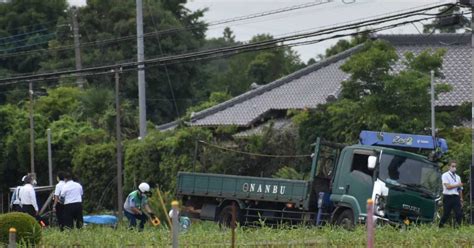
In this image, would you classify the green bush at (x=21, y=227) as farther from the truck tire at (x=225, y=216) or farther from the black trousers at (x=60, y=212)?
the truck tire at (x=225, y=216)

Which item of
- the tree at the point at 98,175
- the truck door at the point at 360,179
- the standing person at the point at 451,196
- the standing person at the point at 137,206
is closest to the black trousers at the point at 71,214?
the standing person at the point at 137,206

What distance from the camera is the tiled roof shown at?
41.9 m

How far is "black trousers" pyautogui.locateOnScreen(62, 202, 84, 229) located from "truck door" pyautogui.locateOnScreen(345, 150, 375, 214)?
19.7 ft

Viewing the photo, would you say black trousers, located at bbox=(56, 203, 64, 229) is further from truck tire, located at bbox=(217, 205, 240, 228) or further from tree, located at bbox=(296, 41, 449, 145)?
tree, located at bbox=(296, 41, 449, 145)

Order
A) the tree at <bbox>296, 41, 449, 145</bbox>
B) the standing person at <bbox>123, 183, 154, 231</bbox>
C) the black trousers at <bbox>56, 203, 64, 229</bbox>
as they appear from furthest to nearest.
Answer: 1. the tree at <bbox>296, 41, 449, 145</bbox>
2. the standing person at <bbox>123, 183, 154, 231</bbox>
3. the black trousers at <bbox>56, 203, 64, 229</bbox>

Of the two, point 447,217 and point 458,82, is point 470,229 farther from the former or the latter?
point 458,82

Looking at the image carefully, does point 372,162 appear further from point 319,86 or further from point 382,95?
point 319,86

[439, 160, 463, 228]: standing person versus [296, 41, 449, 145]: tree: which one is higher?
[296, 41, 449, 145]: tree

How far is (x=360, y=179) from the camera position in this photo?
81.3 feet

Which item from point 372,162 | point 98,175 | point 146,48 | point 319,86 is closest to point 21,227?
point 372,162

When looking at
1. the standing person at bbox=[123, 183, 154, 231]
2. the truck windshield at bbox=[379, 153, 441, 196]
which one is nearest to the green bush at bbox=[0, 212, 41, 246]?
the standing person at bbox=[123, 183, 154, 231]

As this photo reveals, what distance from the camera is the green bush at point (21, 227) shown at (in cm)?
1930

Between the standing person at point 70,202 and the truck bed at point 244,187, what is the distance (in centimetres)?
435

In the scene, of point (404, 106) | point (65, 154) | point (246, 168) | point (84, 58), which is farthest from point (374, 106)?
point (84, 58)
